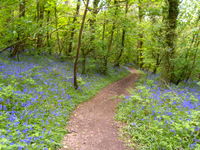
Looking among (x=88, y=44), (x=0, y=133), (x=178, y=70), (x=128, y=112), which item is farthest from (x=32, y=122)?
(x=178, y=70)

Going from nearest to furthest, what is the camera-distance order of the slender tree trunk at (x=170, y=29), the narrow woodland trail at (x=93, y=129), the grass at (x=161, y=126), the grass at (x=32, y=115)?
the grass at (x=32, y=115)
the grass at (x=161, y=126)
the narrow woodland trail at (x=93, y=129)
the slender tree trunk at (x=170, y=29)

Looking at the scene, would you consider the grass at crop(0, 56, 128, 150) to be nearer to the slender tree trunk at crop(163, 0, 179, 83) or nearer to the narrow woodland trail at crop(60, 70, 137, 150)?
the narrow woodland trail at crop(60, 70, 137, 150)

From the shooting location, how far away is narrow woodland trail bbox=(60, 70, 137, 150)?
460 cm

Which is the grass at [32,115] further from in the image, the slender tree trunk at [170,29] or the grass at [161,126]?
the slender tree trunk at [170,29]

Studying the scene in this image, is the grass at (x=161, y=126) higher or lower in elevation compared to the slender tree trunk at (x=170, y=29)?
lower

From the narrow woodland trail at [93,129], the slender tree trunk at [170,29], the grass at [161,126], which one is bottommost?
the narrow woodland trail at [93,129]

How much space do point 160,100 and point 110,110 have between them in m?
2.67

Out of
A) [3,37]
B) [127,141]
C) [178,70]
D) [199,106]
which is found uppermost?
[3,37]

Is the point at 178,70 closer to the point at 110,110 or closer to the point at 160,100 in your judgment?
the point at 160,100

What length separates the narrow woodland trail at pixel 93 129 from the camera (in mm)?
4602

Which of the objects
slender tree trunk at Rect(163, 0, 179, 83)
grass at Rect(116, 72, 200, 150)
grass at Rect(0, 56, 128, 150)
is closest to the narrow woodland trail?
grass at Rect(0, 56, 128, 150)

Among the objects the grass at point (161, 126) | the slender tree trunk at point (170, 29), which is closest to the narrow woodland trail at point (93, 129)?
the grass at point (161, 126)

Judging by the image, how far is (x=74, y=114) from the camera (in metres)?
6.81

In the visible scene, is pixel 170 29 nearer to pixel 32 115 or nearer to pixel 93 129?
pixel 93 129
